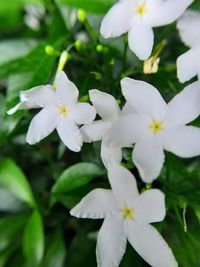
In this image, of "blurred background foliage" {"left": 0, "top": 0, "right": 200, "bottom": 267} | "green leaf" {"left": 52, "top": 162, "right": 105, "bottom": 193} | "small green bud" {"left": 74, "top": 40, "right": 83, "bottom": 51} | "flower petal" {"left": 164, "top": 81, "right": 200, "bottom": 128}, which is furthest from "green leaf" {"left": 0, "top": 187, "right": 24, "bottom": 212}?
"flower petal" {"left": 164, "top": 81, "right": 200, "bottom": 128}

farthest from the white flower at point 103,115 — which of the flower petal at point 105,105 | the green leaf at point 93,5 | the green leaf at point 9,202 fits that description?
the green leaf at point 9,202

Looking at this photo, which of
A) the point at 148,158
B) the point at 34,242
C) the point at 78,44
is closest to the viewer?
the point at 148,158

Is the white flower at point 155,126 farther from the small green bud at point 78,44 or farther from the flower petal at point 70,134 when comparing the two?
the small green bud at point 78,44

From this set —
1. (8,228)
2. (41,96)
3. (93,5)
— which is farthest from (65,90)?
(8,228)

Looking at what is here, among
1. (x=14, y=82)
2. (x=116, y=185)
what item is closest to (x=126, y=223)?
(x=116, y=185)

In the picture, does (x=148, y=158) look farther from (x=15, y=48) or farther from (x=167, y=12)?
(x=15, y=48)

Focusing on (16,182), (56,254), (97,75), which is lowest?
(56,254)

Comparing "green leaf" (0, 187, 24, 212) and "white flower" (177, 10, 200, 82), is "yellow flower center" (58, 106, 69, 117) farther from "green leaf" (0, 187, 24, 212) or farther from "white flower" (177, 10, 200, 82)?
"green leaf" (0, 187, 24, 212)
